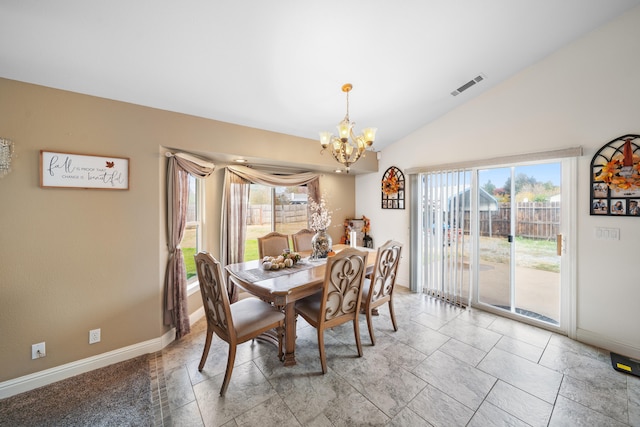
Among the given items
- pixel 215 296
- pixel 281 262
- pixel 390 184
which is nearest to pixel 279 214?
pixel 281 262

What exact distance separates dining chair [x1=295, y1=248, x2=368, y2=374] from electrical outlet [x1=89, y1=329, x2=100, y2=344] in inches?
69.2

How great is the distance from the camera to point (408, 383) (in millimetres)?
1871

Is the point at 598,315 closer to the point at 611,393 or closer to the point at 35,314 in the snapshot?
the point at 611,393

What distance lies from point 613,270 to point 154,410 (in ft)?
13.6

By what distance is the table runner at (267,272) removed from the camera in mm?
2146

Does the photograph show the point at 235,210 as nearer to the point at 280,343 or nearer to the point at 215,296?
the point at 215,296

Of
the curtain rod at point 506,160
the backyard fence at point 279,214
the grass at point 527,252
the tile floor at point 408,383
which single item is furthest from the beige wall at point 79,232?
the grass at point 527,252

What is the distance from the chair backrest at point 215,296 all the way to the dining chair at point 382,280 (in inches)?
51.7

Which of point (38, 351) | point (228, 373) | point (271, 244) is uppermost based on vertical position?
point (271, 244)

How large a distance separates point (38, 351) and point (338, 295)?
8.00 feet

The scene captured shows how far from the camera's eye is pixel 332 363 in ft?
6.93

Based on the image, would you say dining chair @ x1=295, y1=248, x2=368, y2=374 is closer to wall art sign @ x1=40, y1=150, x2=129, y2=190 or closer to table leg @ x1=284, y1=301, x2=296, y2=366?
table leg @ x1=284, y1=301, x2=296, y2=366

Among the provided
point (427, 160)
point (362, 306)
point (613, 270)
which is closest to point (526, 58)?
point (427, 160)

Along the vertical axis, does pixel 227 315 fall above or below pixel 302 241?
below
